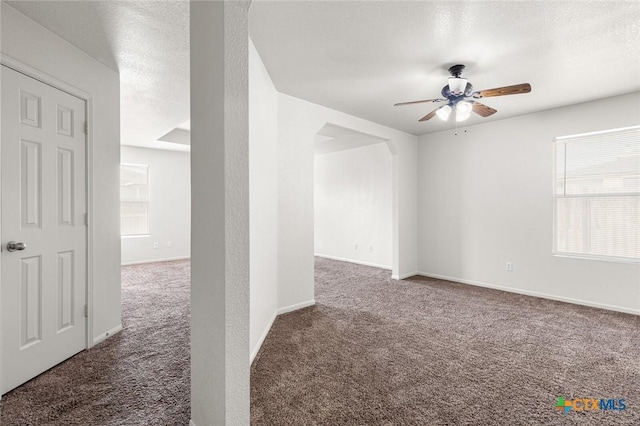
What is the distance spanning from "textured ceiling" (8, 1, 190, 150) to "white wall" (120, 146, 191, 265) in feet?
10.4

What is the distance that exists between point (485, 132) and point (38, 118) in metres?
5.26

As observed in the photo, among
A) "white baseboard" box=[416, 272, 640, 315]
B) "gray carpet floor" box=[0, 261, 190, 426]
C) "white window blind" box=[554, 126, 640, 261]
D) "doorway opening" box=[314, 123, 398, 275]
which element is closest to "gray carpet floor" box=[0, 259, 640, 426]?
"gray carpet floor" box=[0, 261, 190, 426]

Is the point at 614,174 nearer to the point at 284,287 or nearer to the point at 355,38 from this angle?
the point at 355,38

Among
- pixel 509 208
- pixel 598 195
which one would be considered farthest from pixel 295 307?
pixel 598 195

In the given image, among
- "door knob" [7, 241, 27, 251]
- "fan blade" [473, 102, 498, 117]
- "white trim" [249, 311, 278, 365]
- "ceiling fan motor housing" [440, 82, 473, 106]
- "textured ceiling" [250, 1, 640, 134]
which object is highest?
"textured ceiling" [250, 1, 640, 134]

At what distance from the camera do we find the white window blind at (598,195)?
3.61 meters

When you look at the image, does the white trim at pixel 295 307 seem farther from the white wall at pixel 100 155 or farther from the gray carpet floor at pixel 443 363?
the white wall at pixel 100 155

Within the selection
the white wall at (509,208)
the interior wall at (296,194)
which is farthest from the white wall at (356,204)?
the interior wall at (296,194)

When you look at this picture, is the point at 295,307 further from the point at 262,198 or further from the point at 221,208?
the point at 221,208

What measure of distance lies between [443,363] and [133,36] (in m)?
3.49

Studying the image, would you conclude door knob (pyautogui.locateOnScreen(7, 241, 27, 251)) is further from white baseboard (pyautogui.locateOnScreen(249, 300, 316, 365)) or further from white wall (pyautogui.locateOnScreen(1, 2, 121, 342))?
white baseboard (pyautogui.locateOnScreen(249, 300, 316, 365))

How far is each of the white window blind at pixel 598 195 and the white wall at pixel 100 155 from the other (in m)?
5.21

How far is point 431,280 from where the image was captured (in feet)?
17.1

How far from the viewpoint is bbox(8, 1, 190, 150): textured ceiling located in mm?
2045
